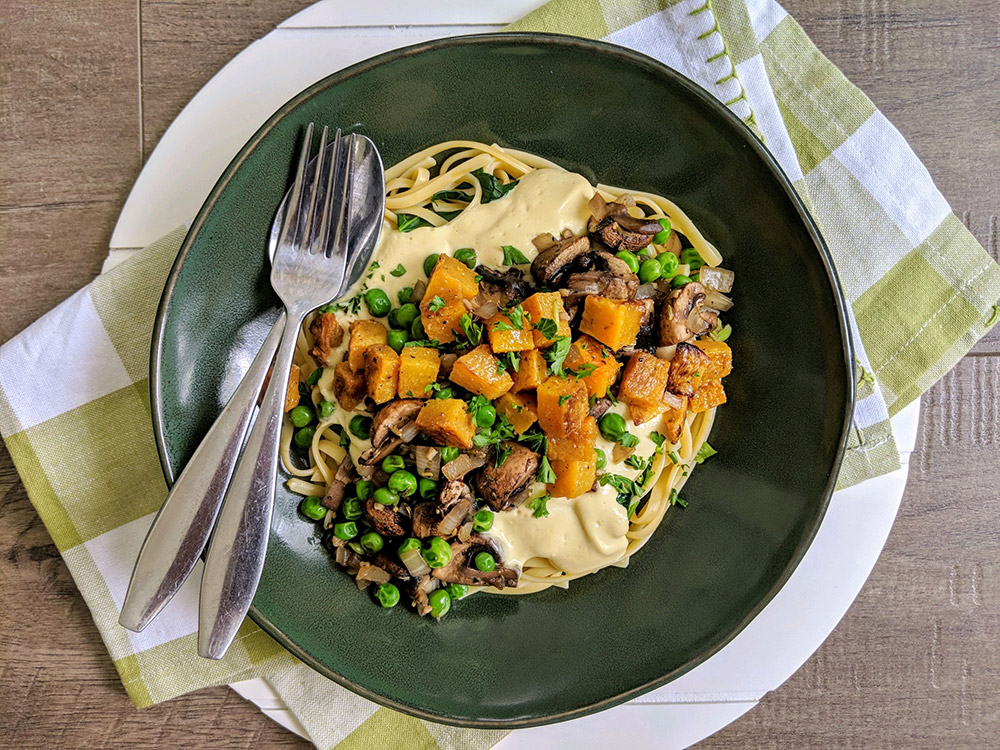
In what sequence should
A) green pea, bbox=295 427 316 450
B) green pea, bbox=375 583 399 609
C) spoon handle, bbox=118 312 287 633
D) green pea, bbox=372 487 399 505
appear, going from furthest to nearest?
green pea, bbox=295 427 316 450, green pea, bbox=375 583 399 609, green pea, bbox=372 487 399 505, spoon handle, bbox=118 312 287 633

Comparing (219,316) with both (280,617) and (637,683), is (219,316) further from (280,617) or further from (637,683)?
(637,683)

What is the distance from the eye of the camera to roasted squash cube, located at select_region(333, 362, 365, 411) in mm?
3199

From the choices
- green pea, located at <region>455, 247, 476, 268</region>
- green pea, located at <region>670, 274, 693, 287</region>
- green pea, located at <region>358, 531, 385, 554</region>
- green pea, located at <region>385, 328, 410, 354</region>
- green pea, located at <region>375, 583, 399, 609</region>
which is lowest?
green pea, located at <region>375, 583, 399, 609</region>

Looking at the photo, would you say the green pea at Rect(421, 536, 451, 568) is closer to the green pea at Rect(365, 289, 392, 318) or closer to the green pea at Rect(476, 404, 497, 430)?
the green pea at Rect(476, 404, 497, 430)

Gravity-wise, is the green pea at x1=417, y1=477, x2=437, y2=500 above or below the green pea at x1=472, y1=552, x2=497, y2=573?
above

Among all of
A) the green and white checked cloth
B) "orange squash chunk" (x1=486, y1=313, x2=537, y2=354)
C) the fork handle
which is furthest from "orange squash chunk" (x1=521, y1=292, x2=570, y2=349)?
the green and white checked cloth

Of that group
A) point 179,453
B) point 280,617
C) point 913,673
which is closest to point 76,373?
point 179,453

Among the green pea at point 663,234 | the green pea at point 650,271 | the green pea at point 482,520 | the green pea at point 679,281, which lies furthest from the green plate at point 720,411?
the green pea at point 482,520

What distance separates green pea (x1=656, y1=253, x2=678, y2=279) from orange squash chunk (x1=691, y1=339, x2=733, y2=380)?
1.10 ft

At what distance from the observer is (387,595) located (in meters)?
3.27

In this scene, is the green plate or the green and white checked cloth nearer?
the green plate

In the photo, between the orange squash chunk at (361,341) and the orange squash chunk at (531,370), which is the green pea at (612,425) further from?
the orange squash chunk at (361,341)

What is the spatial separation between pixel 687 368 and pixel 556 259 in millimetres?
725

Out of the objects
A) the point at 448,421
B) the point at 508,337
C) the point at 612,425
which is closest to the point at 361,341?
the point at 448,421
